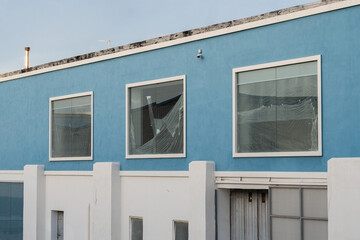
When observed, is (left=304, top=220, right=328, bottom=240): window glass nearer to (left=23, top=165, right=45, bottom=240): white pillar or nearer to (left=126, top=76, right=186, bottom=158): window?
(left=126, top=76, right=186, bottom=158): window

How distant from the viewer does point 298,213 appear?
1137 cm

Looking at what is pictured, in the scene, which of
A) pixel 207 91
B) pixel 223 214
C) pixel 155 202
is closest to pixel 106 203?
pixel 155 202

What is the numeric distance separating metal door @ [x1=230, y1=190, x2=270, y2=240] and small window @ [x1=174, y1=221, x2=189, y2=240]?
3.67 ft

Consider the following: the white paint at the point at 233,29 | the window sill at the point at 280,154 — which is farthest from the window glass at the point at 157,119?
the window sill at the point at 280,154

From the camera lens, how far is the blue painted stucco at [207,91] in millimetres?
10930

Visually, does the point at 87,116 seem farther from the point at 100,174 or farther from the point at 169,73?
the point at 169,73

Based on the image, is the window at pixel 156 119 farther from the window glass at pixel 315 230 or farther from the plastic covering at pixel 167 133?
the window glass at pixel 315 230

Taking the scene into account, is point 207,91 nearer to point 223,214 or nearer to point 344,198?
point 223,214

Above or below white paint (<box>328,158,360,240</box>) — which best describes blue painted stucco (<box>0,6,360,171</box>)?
above

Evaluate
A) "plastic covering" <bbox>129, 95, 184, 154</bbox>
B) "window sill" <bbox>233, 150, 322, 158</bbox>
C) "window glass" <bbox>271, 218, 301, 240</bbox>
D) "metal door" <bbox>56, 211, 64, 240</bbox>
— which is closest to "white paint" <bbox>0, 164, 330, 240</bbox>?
"metal door" <bbox>56, 211, 64, 240</bbox>

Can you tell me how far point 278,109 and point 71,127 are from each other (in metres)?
7.14

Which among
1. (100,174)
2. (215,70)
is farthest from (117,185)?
(215,70)

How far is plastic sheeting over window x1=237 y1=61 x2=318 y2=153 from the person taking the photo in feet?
37.8

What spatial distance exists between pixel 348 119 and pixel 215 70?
345 cm
